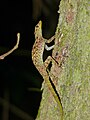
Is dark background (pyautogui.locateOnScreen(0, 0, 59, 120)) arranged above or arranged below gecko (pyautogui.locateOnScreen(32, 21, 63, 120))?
below

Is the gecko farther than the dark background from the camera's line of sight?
No

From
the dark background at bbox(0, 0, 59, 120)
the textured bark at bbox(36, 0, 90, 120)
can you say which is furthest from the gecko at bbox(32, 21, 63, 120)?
the dark background at bbox(0, 0, 59, 120)

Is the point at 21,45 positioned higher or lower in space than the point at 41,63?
lower

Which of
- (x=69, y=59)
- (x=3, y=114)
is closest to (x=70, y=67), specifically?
(x=69, y=59)

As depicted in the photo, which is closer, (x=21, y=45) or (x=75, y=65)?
(x=75, y=65)

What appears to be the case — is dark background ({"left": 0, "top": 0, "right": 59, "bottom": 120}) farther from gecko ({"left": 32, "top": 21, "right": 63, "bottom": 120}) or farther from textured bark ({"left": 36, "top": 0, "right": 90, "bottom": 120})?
textured bark ({"left": 36, "top": 0, "right": 90, "bottom": 120})

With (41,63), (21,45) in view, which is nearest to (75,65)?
(41,63)

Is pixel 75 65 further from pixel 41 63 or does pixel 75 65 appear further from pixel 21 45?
pixel 21 45
